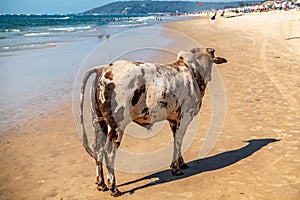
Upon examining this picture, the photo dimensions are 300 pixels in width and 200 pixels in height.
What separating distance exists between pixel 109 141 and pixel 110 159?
0.31m

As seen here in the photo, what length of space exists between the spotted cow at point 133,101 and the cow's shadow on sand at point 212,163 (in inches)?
7.9

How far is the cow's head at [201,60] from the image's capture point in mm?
6615

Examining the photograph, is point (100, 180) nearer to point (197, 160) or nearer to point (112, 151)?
point (112, 151)

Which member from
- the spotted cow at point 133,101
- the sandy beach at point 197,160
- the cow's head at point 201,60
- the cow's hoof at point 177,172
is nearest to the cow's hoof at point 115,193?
the spotted cow at point 133,101

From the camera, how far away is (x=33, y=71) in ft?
57.2

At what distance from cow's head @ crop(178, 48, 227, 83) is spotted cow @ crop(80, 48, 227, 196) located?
0.65 feet

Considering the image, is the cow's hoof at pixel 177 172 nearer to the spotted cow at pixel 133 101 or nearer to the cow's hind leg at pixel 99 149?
the spotted cow at pixel 133 101

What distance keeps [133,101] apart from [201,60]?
2.24 metres

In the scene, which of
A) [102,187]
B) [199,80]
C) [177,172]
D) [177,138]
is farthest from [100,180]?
[199,80]

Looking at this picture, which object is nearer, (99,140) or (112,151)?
(112,151)

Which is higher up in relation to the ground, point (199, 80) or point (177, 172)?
point (199, 80)

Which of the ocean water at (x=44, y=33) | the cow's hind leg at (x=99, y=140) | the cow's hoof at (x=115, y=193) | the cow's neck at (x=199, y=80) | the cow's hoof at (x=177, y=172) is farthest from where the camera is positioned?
the ocean water at (x=44, y=33)

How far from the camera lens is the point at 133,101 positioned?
548cm

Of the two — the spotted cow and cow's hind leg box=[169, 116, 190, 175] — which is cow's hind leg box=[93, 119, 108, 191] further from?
cow's hind leg box=[169, 116, 190, 175]
